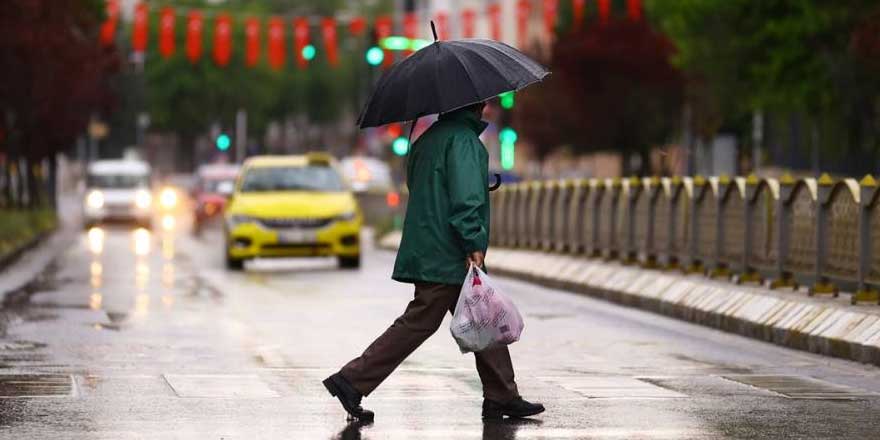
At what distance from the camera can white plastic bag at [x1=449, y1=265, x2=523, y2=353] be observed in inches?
416

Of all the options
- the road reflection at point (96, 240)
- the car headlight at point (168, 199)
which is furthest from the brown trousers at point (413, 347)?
the car headlight at point (168, 199)

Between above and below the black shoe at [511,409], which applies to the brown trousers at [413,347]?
above

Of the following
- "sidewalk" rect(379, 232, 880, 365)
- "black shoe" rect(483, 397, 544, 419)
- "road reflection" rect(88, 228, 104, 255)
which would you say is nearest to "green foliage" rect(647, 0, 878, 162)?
"road reflection" rect(88, 228, 104, 255)

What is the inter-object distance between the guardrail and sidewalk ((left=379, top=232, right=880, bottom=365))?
A: 246 millimetres

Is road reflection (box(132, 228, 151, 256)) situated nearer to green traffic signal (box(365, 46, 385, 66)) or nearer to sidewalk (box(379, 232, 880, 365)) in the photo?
green traffic signal (box(365, 46, 385, 66))

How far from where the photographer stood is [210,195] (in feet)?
170

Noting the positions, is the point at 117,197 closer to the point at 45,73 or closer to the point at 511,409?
the point at 45,73

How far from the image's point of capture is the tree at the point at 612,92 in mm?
74750

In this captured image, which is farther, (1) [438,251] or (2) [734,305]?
(2) [734,305]

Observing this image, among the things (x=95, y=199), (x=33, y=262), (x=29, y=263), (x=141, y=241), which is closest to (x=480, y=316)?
(x=29, y=263)

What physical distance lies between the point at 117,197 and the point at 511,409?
4453 centimetres

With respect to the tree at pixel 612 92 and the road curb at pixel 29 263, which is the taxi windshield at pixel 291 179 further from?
the tree at pixel 612 92

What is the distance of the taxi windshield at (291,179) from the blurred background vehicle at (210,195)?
14.0m

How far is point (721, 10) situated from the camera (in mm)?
53312
